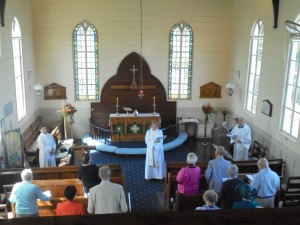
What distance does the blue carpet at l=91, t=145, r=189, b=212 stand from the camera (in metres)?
8.89

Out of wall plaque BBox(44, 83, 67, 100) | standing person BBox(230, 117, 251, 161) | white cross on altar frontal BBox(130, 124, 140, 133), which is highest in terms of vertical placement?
wall plaque BBox(44, 83, 67, 100)

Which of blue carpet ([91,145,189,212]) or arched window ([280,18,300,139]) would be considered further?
arched window ([280,18,300,139])

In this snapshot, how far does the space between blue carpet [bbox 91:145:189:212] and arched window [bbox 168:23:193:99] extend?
8.91 feet

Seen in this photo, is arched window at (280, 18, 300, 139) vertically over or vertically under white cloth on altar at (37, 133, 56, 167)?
over

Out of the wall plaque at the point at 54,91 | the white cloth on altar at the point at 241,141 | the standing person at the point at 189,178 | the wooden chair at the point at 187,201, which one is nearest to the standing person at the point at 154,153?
the white cloth on altar at the point at 241,141

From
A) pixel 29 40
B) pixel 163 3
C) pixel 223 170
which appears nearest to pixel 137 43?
pixel 163 3

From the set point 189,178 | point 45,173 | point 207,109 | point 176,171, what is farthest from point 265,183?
point 207,109

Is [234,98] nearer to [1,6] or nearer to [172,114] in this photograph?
[172,114]

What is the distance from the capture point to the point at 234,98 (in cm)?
1452

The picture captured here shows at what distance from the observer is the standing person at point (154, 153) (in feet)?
33.2

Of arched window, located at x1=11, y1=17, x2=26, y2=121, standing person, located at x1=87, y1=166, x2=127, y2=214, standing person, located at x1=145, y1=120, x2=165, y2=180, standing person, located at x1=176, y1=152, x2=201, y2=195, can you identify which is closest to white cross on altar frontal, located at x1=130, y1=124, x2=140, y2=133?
standing person, located at x1=145, y1=120, x2=165, y2=180

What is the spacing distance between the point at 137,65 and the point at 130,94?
1.30m

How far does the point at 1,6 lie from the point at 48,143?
4.18 metres

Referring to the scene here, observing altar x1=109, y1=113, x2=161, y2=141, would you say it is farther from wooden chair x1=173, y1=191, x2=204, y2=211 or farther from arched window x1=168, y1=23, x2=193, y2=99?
wooden chair x1=173, y1=191, x2=204, y2=211
